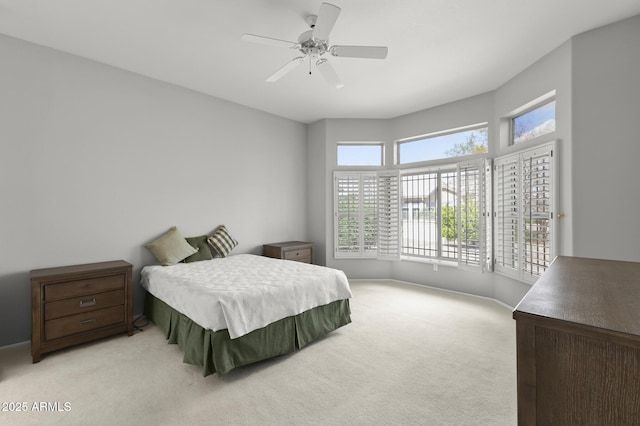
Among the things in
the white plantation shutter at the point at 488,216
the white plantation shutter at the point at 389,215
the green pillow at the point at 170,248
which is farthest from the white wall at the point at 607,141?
the green pillow at the point at 170,248

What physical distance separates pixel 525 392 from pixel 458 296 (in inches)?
156

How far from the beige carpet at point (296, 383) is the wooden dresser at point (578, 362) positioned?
4.39ft

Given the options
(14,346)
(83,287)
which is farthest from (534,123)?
(14,346)

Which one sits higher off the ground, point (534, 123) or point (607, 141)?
point (534, 123)

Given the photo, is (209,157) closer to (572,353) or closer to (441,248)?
(441,248)

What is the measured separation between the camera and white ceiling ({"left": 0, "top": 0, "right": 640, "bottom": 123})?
96.3 inches

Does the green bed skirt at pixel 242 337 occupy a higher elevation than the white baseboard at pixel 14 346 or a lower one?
higher

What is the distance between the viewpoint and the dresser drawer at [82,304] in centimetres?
267

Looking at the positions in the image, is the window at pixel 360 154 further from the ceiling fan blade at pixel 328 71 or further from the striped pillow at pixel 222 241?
the ceiling fan blade at pixel 328 71

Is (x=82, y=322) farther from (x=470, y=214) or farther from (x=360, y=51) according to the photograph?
(x=470, y=214)

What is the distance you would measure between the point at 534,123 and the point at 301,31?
9.84 ft

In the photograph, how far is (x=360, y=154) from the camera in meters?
5.54

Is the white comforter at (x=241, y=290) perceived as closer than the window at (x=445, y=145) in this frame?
Yes

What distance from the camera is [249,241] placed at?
485 cm
